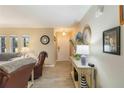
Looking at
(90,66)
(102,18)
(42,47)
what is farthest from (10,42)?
(102,18)

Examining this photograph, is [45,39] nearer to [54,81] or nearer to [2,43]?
[2,43]

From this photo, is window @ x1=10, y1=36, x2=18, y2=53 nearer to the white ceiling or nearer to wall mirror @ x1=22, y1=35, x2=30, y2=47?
wall mirror @ x1=22, y1=35, x2=30, y2=47

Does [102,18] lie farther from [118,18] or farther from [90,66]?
[90,66]

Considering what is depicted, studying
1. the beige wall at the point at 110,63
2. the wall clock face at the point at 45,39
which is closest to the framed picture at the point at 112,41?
the beige wall at the point at 110,63

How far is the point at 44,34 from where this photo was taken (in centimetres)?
868

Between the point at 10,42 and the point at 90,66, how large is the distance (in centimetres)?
607

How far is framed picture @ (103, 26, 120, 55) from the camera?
2.38m

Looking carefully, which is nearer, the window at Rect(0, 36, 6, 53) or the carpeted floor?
the carpeted floor

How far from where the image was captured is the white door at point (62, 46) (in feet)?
38.5

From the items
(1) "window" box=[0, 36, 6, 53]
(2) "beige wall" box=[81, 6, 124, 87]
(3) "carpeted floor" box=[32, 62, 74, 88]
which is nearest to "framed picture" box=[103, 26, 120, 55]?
(2) "beige wall" box=[81, 6, 124, 87]

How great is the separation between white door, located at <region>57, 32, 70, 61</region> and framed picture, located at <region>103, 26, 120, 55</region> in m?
8.76

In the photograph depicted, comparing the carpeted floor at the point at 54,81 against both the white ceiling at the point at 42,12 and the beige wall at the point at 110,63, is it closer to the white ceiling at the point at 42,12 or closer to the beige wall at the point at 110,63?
the beige wall at the point at 110,63

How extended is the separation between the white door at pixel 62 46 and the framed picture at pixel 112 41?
345 inches

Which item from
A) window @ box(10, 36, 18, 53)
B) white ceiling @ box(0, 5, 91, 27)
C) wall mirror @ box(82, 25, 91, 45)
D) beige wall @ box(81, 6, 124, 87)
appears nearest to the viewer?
beige wall @ box(81, 6, 124, 87)
